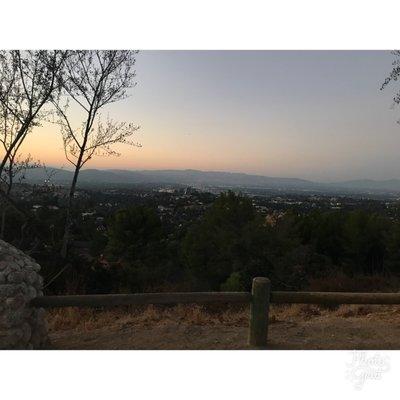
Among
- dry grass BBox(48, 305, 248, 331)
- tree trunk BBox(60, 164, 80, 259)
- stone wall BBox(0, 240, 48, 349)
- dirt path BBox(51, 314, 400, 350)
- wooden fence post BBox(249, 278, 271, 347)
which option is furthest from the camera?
tree trunk BBox(60, 164, 80, 259)

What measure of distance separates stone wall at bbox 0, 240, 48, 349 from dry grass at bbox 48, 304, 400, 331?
3.30 feet

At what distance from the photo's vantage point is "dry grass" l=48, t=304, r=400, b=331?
491 centimetres

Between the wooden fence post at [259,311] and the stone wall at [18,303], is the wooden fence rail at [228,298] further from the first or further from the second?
the stone wall at [18,303]

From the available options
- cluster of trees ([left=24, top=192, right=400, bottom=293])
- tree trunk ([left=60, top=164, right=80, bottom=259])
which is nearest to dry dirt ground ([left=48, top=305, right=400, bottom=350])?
tree trunk ([left=60, top=164, right=80, bottom=259])

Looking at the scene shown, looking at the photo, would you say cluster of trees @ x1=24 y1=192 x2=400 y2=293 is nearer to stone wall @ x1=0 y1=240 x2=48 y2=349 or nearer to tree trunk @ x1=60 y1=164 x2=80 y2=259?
tree trunk @ x1=60 y1=164 x2=80 y2=259

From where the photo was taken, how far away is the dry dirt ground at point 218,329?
416 centimetres

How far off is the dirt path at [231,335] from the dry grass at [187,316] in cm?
10

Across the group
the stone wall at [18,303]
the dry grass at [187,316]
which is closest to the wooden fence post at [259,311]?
the dry grass at [187,316]

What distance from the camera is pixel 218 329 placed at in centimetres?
463

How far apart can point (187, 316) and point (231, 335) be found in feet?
2.99
